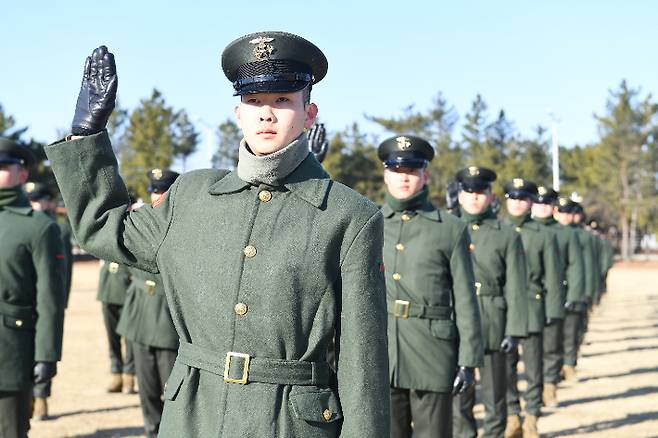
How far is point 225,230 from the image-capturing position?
2.93m

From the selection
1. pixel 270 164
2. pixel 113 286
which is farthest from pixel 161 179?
pixel 270 164

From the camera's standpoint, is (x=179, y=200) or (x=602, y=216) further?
(x=602, y=216)

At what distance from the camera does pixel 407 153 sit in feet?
20.3

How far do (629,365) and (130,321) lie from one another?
29.6ft

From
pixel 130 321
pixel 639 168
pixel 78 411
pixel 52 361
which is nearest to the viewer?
pixel 52 361

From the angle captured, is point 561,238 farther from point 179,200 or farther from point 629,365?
point 179,200

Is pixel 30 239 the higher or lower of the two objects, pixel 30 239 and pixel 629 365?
the higher

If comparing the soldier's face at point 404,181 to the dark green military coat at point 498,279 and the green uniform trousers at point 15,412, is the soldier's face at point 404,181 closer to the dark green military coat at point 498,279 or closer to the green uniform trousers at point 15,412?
the dark green military coat at point 498,279

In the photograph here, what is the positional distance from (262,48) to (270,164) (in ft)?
1.19

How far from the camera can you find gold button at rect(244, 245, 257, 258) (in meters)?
2.87

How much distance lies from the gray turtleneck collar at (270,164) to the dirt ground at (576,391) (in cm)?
645

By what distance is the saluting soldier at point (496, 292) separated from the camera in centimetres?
827

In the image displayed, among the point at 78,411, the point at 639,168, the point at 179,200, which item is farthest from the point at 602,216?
the point at 179,200

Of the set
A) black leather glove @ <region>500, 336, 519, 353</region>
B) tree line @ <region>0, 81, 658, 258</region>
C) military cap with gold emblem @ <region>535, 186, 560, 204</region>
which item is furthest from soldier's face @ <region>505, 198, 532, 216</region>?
tree line @ <region>0, 81, 658, 258</region>
